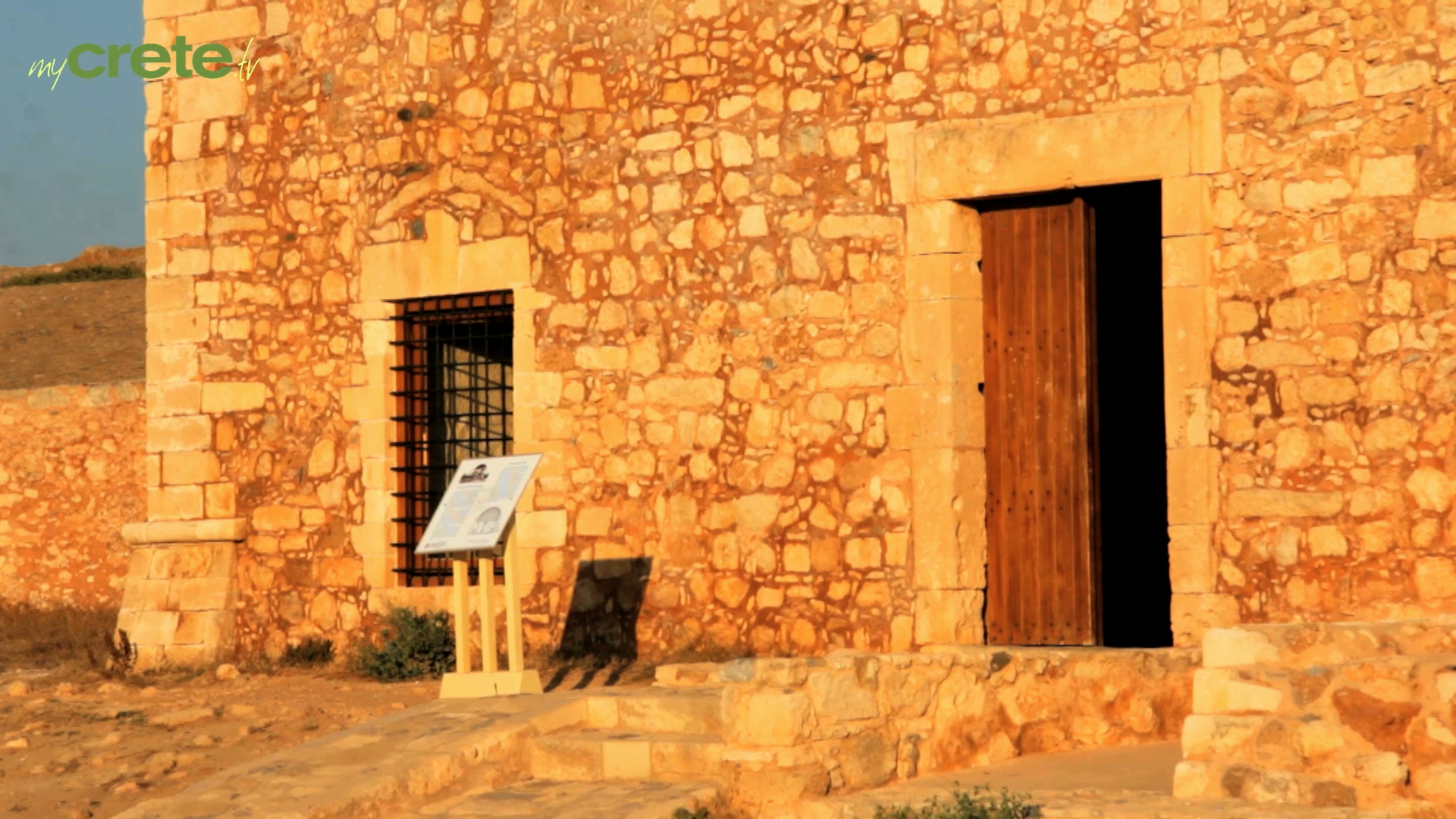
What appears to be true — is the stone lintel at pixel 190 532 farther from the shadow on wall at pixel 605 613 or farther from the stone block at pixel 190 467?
the shadow on wall at pixel 605 613

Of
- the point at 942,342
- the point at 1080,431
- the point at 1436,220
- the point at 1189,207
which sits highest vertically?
the point at 1189,207

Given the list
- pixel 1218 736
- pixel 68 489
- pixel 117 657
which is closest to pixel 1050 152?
pixel 1218 736

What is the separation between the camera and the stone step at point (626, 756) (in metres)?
6.83

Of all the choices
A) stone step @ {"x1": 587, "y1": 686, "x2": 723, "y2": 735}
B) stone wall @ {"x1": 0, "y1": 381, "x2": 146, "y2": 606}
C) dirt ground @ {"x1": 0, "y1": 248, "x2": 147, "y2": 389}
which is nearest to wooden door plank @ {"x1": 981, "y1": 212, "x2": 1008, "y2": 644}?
stone step @ {"x1": 587, "y1": 686, "x2": 723, "y2": 735}

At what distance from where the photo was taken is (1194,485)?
27.0ft

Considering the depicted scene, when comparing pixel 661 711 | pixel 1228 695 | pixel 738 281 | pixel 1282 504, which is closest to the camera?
pixel 1228 695

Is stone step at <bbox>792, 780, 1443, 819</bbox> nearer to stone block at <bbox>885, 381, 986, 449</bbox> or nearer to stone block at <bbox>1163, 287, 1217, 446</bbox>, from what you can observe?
stone block at <bbox>1163, 287, 1217, 446</bbox>

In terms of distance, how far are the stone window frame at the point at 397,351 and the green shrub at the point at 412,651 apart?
0.48 feet

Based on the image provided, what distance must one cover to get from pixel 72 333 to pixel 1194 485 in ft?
57.0

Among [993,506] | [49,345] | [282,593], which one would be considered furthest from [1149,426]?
[49,345]

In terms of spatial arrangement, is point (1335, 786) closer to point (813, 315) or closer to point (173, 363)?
point (813, 315)

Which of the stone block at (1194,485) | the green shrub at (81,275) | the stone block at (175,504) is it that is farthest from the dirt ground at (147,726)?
the green shrub at (81,275)

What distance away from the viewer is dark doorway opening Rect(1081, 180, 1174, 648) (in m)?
9.30

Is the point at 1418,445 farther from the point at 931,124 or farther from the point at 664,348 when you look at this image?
the point at 664,348
